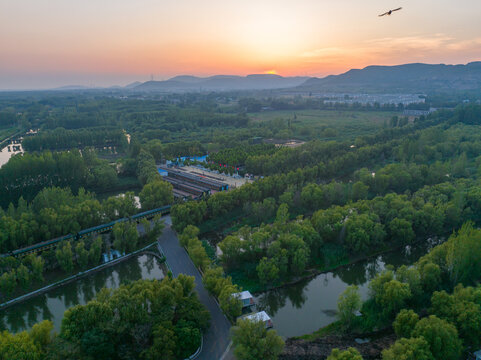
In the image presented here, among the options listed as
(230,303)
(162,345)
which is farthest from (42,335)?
(230,303)

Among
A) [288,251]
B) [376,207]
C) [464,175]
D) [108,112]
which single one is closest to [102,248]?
[288,251]

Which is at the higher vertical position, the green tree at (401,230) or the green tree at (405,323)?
the green tree at (401,230)

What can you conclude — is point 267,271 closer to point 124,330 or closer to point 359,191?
point 124,330

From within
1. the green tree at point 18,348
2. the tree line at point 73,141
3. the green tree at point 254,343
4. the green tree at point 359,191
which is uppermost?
the tree line at point 73,141

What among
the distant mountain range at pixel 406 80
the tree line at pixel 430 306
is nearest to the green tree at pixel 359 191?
the tree line at pixel 430 306

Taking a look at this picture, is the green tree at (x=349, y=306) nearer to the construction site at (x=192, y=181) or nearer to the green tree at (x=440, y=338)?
the green tree at (x=440, y=338)

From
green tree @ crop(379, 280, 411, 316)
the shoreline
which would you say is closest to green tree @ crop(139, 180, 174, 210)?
the shoreline
